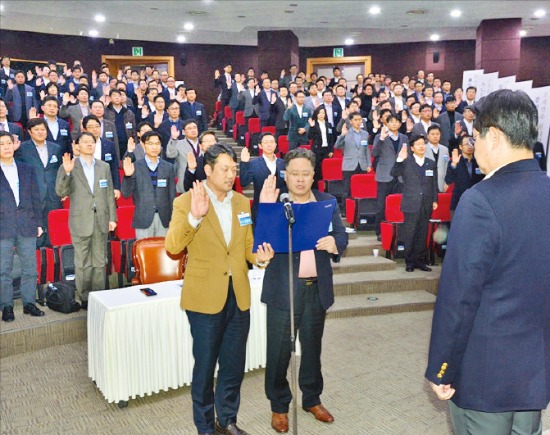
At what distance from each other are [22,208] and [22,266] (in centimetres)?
45

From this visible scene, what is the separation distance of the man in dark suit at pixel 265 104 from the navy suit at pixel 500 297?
768 cm

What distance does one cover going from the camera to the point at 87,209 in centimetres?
410

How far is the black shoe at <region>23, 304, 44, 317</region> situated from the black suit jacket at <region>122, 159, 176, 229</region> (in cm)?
Answer: 104

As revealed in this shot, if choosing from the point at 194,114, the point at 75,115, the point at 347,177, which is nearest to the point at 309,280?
the point at 347,177

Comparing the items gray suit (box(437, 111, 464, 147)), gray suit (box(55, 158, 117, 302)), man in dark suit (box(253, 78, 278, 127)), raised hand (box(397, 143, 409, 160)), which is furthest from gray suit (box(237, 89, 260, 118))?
gray suit (box(55, 158, 117, 302))

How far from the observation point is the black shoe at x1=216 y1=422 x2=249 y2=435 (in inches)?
99.0

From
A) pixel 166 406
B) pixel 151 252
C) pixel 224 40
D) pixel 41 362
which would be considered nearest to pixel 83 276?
pixel 41 362

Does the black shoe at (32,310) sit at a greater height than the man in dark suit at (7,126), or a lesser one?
lesser

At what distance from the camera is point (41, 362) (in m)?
3.64

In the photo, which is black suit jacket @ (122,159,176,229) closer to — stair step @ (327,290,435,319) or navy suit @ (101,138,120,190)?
navy suit @ (101,138,120,190)

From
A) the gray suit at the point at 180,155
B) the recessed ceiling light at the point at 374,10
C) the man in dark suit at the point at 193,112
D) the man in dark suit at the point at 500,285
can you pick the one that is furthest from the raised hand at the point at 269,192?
the recessed ceiling light at the point at 374,10

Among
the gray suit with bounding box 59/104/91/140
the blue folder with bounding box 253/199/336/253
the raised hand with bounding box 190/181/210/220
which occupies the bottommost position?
the blue folder with bounding box 253/199/336/253

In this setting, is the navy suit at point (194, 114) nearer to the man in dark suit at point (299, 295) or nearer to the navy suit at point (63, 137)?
the navy suit at point (63, 137)

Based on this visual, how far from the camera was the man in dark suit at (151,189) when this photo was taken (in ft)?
14.8
